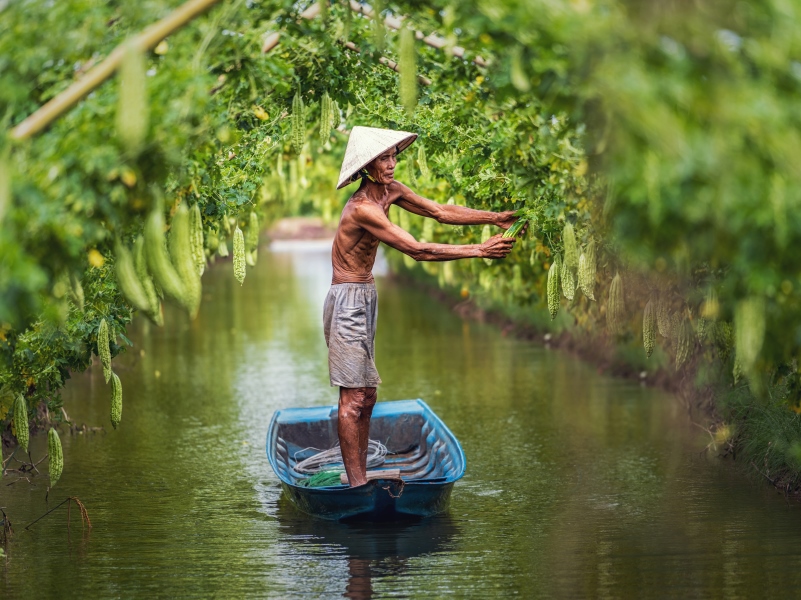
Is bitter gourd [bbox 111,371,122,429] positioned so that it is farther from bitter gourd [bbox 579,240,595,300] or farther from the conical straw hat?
bitter gourd [bbox 579,240,595,300]

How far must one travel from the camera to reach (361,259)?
8625 millimetres

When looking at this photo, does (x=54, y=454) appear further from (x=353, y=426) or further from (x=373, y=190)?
(x=373, y=190)

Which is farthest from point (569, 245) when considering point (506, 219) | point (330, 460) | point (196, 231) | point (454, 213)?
point (330, 460)

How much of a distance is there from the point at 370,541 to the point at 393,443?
2.67 m

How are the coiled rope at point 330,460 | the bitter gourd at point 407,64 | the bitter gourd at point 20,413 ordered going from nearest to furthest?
1. the bitter gourd at point 407,64
2. the bitter gourd at point 20,413
3. the coiled rope at point 330,460

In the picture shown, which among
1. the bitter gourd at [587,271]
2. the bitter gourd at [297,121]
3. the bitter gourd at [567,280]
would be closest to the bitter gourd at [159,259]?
the bitter gourd at [297,121]

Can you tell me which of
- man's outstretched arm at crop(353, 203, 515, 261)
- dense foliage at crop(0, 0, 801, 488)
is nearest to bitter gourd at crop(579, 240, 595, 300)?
dense foliage at crop(0, 0, 801, 488)

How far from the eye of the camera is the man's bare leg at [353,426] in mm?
8719

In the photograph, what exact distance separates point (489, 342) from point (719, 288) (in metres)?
15.2

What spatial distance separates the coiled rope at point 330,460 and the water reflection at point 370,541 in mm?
613

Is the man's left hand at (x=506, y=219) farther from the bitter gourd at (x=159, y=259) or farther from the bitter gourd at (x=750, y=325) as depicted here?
the bitter gourd at (x=750, y=325)

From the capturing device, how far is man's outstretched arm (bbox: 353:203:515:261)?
7488 millimetres

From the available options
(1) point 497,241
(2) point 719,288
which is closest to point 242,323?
(1) point 497,241

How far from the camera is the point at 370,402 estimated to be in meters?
8.84
